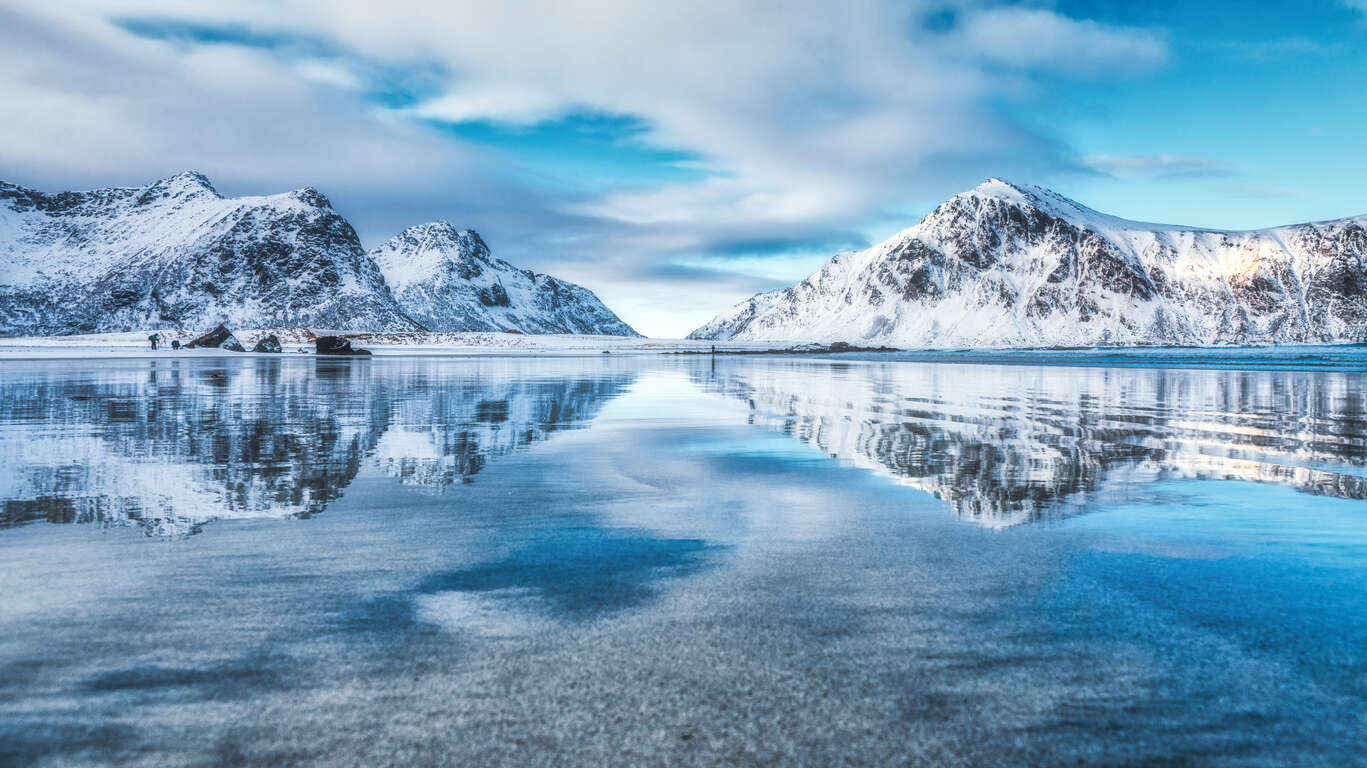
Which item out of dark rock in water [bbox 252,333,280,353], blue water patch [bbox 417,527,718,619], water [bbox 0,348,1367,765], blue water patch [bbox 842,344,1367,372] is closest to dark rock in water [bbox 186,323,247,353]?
dark rock in water [bbox 252,333,280,353]

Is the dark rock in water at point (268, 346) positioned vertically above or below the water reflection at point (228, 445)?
above

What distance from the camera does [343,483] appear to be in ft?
27.1

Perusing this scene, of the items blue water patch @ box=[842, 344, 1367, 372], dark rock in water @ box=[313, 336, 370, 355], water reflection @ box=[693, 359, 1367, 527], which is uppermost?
dark rock in water @ box=[313, 336, 370, 355]

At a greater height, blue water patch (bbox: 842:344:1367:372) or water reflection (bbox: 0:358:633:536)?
blue water patch (bbox: 842:344:1367:372)

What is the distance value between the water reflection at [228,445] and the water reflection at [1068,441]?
17.4 feet

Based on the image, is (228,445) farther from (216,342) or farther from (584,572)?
(216,342)

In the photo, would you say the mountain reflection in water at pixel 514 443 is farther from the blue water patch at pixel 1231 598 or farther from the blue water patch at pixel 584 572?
the blue water patch at pixel 584 572

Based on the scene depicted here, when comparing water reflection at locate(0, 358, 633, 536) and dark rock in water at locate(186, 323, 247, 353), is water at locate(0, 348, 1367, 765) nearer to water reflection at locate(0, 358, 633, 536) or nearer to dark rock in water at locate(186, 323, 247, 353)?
water reflection at locate(0, 358, 633, 536)

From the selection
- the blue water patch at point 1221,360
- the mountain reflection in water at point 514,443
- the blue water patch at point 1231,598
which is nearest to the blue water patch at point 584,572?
the blue water patch at point 1231,598

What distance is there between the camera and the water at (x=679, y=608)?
2.95 metres

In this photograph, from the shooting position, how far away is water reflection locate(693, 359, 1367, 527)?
8234mm

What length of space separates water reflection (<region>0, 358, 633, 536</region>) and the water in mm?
95

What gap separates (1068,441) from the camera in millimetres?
12078

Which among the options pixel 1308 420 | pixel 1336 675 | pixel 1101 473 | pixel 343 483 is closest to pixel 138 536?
pixel 343 483
